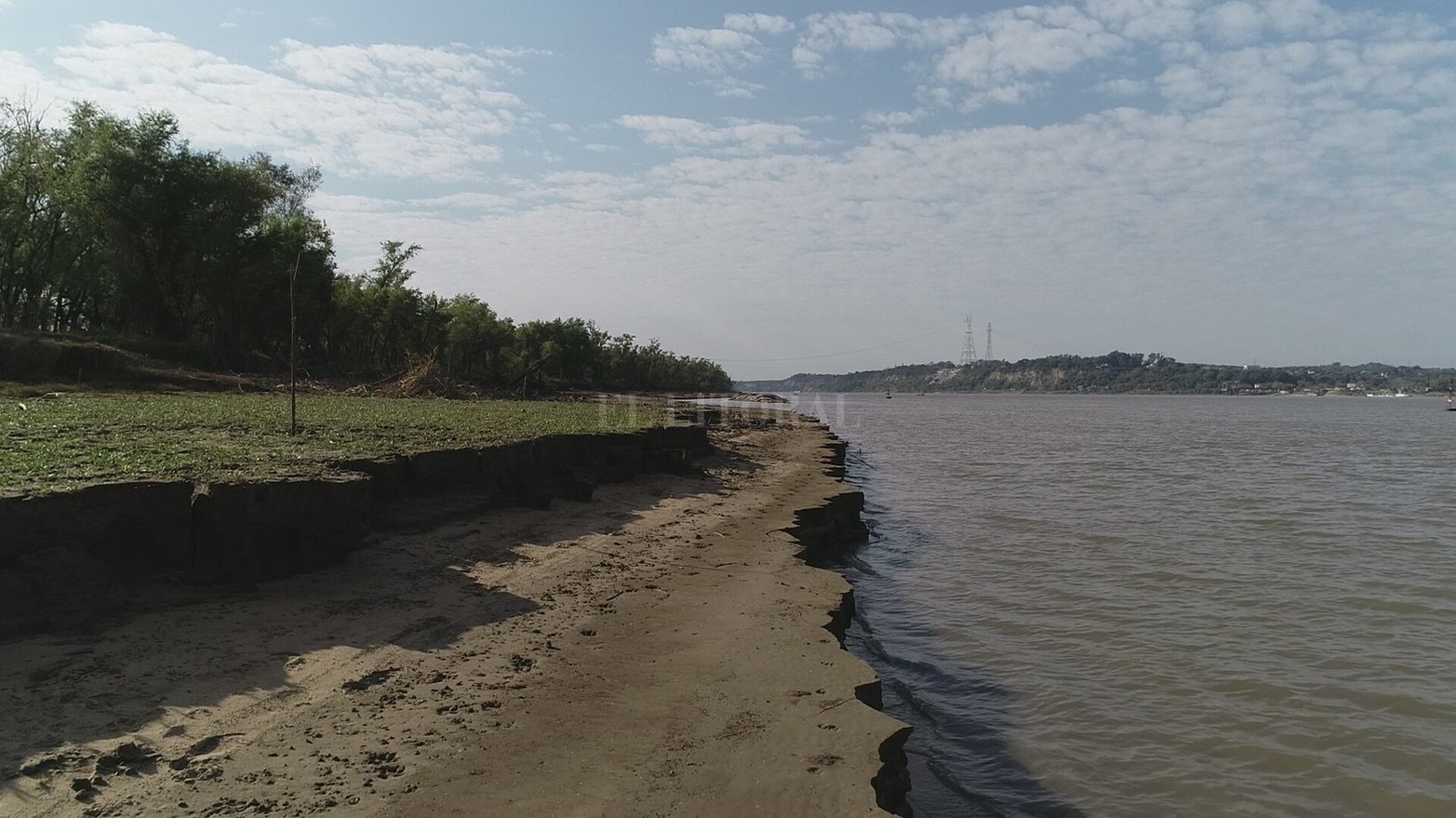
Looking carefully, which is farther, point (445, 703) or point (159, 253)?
point (159, 253)

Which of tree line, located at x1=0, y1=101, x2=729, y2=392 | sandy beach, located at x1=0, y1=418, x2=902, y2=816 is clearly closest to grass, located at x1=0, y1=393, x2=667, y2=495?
sandy beach, located at x1=0, y1=418, x2=902, y2=816

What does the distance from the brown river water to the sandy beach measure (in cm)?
158

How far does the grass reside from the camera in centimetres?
750

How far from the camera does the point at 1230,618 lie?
1121cm

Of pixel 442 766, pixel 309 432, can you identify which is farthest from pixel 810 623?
pixel 309 432

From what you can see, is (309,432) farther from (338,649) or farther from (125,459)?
(338,649)

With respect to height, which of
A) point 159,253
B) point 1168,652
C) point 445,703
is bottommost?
point 1168,652

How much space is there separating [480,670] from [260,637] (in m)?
1.74

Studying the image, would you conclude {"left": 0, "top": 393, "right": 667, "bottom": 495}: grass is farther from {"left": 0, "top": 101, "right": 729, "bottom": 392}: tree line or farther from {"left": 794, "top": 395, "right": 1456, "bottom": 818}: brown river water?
{"left": 0, "top": 101, "right": 729, "bottom": 392}: tree line

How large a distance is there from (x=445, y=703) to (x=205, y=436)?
6.87m

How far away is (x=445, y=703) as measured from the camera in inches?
229

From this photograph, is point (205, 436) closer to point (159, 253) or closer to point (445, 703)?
point (445, 703)

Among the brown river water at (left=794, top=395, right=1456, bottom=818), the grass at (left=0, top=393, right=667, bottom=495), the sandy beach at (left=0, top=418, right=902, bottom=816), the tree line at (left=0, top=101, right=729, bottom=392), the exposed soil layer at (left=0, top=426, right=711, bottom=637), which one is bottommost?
the brown river water at (left=794, top=395, right=1456, bottom=818)

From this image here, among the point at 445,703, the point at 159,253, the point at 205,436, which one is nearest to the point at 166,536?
the point at 445,703
